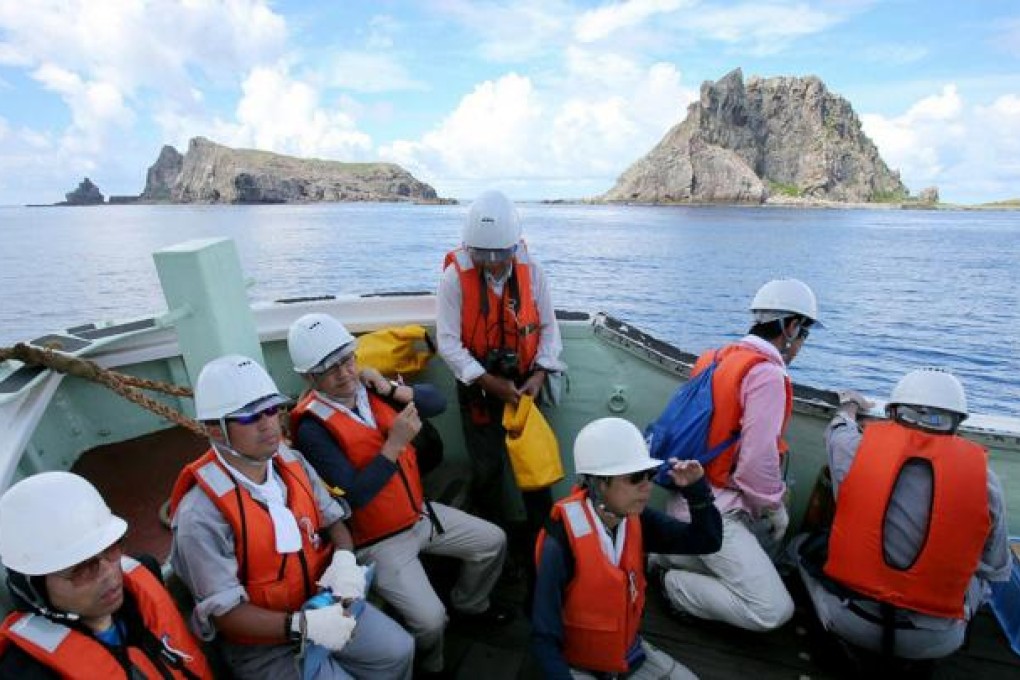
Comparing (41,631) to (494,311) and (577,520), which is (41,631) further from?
(494,311)

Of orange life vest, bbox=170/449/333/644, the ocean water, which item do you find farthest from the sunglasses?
the ocean water

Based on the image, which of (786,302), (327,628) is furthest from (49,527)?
(786,302)

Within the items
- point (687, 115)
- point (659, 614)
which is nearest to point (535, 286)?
point (659, 614)

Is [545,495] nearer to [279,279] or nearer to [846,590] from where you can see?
[846,590]

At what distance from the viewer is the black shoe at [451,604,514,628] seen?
317 centimetres

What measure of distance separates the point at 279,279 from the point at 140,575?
20980 mm

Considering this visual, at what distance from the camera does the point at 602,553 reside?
224 centimetres

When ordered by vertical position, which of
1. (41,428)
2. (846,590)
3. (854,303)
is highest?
(41,428)

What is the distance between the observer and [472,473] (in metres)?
3.88

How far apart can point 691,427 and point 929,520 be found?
3.33 feet

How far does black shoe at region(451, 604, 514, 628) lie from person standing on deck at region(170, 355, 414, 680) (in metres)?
0.90

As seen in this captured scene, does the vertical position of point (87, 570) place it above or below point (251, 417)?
below

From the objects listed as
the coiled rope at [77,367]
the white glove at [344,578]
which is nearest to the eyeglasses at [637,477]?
the white glove at [344,578]

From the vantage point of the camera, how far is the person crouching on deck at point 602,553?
7.08ft
